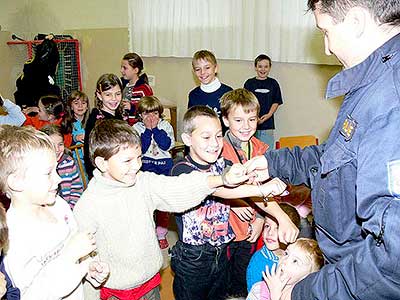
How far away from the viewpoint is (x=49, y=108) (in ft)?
14.2

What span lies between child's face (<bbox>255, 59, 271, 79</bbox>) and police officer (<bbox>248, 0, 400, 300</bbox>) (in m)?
3.56

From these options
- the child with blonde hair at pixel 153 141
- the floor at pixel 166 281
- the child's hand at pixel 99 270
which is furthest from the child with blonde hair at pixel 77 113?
the child's hand at pixel 99 270

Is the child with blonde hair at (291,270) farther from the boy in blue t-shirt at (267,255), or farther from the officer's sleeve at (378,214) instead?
the officer's sleeve at (378,214)

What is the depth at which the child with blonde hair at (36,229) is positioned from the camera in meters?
1.59

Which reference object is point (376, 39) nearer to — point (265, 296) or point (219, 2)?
point (265, 296)

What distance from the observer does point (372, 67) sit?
123cm

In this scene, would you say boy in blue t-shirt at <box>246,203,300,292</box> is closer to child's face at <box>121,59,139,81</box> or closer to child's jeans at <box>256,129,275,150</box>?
child's jeans at <box>256,129,275,150</box>

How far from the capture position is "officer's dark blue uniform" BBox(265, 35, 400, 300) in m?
1.05

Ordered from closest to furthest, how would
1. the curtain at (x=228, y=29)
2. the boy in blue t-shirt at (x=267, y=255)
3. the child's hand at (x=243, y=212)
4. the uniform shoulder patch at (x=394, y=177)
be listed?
→ the uniform shoulder patch at (x=394, y=177)
the boy in blue t-shirt at (x=267, y=255)
the child's hand at (x=243, y=212)
the curtain at (x=228, y=29)

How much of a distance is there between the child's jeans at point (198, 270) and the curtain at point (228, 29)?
9.12 ft

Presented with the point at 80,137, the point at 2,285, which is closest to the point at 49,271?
the point at 2,285

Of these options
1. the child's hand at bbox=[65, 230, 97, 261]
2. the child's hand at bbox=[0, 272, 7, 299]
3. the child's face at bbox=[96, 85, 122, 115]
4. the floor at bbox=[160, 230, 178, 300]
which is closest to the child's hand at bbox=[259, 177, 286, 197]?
the child's hand at bbox=[65, 230, 97, 261]

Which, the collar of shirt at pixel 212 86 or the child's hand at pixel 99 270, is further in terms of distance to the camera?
the collar of shirt at pixel 212 86

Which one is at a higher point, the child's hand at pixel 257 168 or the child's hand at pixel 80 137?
the child's hand at pixel 257 168
